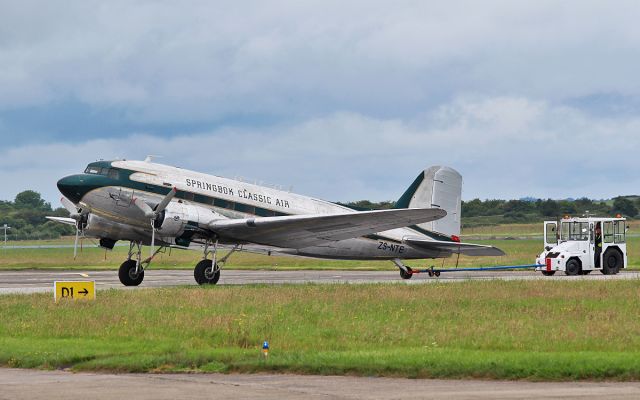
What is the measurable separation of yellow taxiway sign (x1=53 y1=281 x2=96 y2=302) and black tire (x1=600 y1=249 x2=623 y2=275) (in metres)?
25.3

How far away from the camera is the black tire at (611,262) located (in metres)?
43.2

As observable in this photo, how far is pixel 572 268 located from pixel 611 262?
6.08 feet

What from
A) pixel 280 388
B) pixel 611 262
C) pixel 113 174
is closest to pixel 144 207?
pixel 113 174

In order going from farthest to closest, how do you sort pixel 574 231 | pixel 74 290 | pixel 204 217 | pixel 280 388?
pixel 574 231
pixel 204 217
pixel 74 290
pixel 280 388

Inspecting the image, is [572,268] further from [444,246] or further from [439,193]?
[439,193]

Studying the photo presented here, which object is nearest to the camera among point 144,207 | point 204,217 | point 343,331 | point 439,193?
point 343,331

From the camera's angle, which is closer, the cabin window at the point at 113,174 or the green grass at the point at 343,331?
the green grass at the point at 343,331

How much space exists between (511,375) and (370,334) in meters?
5.81

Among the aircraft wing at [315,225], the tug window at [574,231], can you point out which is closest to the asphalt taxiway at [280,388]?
the aircraft wing at [315,225]

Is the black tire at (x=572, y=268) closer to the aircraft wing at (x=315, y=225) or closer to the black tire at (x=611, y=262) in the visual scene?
the black tire at (x=611, y=262)

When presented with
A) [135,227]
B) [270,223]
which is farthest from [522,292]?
[135,227]

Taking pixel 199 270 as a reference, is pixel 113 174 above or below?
above

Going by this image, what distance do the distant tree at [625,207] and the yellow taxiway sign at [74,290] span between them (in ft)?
368

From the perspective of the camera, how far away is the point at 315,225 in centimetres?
3497
